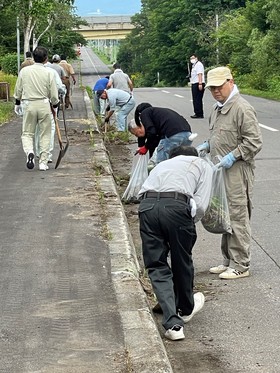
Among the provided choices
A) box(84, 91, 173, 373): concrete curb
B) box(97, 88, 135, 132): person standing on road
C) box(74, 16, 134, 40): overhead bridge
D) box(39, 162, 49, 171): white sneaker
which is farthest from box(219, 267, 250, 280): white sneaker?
box(74, 16, 134, 40): overhead bridge

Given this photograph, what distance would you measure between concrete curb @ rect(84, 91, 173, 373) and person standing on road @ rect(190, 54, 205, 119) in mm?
12922

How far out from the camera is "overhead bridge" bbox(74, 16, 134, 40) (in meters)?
113

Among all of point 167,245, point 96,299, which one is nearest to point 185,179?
point 167,245

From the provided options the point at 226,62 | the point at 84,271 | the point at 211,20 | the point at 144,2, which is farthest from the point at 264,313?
the point at 144,2

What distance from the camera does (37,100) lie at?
12914 mm

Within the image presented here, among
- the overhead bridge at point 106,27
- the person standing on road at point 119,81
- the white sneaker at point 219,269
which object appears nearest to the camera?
the white sneaker at point 219,269

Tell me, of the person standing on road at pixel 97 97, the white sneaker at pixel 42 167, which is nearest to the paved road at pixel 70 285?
the white sneaker at pixel 42 167

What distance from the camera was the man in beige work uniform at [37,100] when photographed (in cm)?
1273

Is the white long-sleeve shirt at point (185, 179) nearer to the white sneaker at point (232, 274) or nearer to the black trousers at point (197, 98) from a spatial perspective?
the white sneaker at point (232, 274)

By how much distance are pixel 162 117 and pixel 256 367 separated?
3654 mm

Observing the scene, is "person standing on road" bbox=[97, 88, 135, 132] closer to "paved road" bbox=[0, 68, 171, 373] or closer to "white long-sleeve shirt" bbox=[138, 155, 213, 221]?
"paved road" bbox=[0, 68, 171, 373]

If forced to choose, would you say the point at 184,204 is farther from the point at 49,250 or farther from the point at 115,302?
the point at 49,250

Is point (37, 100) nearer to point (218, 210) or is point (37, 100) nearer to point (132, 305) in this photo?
point (218, 210)

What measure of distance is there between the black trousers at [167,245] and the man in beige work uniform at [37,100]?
715 cm
